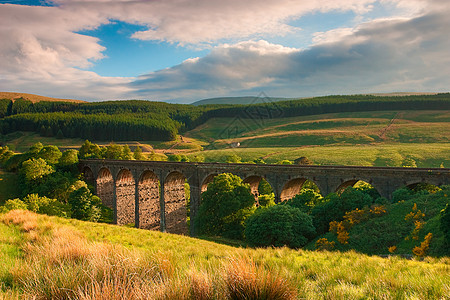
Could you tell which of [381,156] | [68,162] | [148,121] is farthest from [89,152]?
[381,156]

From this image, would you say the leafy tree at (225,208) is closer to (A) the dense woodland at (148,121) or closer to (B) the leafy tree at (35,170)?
(B) the leafy tree at (35,170)

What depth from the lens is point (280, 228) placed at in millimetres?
26734

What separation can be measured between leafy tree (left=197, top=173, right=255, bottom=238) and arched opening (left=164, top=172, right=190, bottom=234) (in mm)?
14189

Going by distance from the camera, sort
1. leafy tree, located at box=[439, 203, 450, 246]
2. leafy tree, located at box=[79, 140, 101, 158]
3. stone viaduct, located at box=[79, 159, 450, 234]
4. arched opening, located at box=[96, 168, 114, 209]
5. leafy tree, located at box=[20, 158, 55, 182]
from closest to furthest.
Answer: leafy tree, located at box=[439, 203, 450, 246] < stone viaduct, located at box=[79, 159, 450, 234] < leafy tree, located at box=[20, 158, 55, 182] < arched opening, located at box=[96, 168, 114, 209] < leafy tree, located at box=[79, 140, 101, 158]

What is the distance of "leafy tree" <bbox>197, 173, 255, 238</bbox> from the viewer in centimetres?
3459

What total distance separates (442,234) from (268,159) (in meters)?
68.8

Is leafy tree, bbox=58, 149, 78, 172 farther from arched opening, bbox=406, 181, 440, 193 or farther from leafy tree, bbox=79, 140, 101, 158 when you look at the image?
arched opening, bbox=406, 181, 440, 193

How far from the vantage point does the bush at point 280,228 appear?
86.5 ft

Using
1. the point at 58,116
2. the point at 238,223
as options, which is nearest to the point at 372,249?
the point at 238,223

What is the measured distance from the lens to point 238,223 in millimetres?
34625

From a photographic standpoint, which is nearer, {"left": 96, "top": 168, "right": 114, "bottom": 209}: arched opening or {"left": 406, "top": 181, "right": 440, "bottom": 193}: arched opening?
{"left": 406, "top": 181, "right": 440, "bottom": 193}: arched opening

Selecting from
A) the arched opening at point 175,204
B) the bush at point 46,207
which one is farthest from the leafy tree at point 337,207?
the bush at point 46,207

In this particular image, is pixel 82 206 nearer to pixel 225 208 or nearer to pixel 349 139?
pixel 225 208

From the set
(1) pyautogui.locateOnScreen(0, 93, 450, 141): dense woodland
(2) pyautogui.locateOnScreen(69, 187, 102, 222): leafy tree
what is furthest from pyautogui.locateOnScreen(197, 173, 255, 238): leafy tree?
(1) pyautogui.locateOnScreen(0, 93, 450, 141): dense woodland
